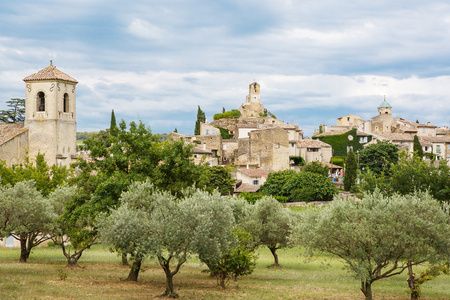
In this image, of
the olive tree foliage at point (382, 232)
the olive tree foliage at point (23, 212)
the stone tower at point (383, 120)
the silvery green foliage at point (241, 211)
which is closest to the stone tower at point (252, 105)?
the stone tower at point (383, 120)

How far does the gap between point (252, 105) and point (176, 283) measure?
12630cm

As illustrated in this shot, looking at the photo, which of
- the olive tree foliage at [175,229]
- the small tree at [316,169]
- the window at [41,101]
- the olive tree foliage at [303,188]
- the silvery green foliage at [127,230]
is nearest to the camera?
the olive tree foliage at [175,229]

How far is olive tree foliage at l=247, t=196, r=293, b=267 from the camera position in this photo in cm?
3862

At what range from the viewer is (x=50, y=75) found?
58.6 metres

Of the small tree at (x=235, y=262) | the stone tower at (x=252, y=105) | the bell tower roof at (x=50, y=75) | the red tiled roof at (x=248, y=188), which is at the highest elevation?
the stone tower at (x=252, y=105)

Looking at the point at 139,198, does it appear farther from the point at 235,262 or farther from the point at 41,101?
the point at 41,101

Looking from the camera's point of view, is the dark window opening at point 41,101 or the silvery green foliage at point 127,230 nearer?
the silvery green foliage at point 127,230

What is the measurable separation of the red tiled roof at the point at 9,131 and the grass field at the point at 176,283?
1848 cm

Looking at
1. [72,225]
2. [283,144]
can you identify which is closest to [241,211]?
[72,225]

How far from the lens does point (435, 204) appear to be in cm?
2422

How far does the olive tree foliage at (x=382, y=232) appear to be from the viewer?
74.7 feet

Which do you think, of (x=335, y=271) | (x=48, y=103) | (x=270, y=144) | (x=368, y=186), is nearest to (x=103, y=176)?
(x=368, y=186)

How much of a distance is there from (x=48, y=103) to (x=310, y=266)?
106 feet

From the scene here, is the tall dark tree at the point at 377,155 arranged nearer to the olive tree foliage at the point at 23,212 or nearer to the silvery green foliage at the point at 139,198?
the olive tree foliage at the point at 23,212
